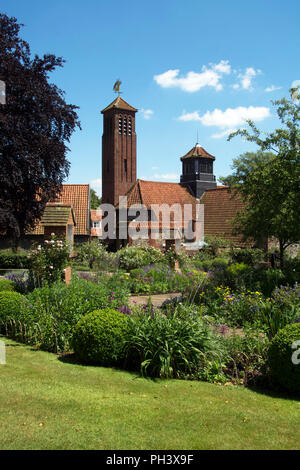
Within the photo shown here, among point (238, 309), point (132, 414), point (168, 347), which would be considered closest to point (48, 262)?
point (238, 309)

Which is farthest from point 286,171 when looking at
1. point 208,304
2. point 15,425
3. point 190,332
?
point 15,425

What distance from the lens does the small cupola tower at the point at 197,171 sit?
4447cm

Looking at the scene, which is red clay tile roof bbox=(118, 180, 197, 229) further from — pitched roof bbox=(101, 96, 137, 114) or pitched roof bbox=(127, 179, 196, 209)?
pitched roof bbox=(101, 96, 137, 114)

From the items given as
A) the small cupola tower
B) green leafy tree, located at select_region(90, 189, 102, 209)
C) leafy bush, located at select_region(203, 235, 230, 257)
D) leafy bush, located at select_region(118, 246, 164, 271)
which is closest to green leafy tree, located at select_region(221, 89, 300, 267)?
leafy bush, located at select_region(118, 246, 164, 271)

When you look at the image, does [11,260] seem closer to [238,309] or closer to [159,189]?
[159,189]

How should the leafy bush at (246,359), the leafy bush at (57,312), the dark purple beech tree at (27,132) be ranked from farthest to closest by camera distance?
the dark purple beech tree at (27,132), the leafy bush at (57,312), the leafy bush at (246,359)

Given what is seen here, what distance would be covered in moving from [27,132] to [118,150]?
3524 cm

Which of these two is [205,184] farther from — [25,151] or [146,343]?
[146,343]

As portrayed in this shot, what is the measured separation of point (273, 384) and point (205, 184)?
3993 centimetres

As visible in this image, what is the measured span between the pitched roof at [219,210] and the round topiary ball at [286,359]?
26.9 metres

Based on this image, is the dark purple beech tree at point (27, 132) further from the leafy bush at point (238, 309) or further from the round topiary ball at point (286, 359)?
the round topiary ball at point (286, 359)

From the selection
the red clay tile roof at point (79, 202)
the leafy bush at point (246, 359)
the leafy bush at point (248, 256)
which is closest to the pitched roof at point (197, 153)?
the red clay tile roof at point (79, 202)

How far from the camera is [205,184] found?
4466cm

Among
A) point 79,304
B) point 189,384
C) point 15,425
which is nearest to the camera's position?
point 15,425
